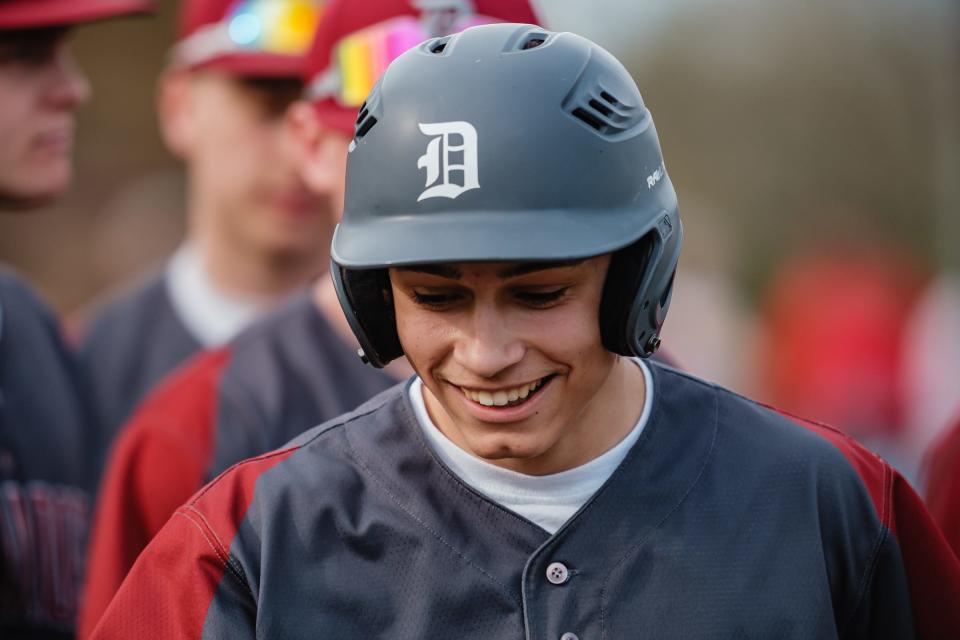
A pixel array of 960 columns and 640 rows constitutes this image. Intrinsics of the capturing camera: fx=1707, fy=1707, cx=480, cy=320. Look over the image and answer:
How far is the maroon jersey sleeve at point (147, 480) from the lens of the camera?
16.2 feet

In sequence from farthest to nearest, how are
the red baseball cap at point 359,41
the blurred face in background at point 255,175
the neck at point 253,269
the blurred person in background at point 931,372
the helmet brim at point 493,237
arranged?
the blurred person in background at point 931,372 < the neck at point 253,269 < the blurred face in background at point 255,175 < the red baseball cap at point 359,41 < the helmet brim at point 493,237

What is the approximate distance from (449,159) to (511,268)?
25cm

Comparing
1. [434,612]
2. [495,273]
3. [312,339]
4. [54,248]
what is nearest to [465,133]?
[495,273]

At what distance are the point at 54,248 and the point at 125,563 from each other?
19.8 m

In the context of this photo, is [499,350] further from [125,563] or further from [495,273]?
[125,563]

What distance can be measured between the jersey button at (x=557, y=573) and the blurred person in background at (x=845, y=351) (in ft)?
27.4

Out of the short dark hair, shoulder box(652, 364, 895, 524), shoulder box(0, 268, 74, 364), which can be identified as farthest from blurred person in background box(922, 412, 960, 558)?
the short dark hair

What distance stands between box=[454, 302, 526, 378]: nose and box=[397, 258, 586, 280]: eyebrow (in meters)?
0.07

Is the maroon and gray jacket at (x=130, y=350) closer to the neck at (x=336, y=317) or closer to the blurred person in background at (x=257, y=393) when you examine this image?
the blurred person in background at (x=257, y=393)

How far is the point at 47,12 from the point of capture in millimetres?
5988

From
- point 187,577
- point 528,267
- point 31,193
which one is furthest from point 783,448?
point 31,193

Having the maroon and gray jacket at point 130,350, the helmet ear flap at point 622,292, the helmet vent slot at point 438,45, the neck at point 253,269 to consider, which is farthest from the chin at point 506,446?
the neck at point 253,269

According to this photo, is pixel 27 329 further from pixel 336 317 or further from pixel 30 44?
pixel 336 317

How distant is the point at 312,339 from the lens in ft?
17.3
